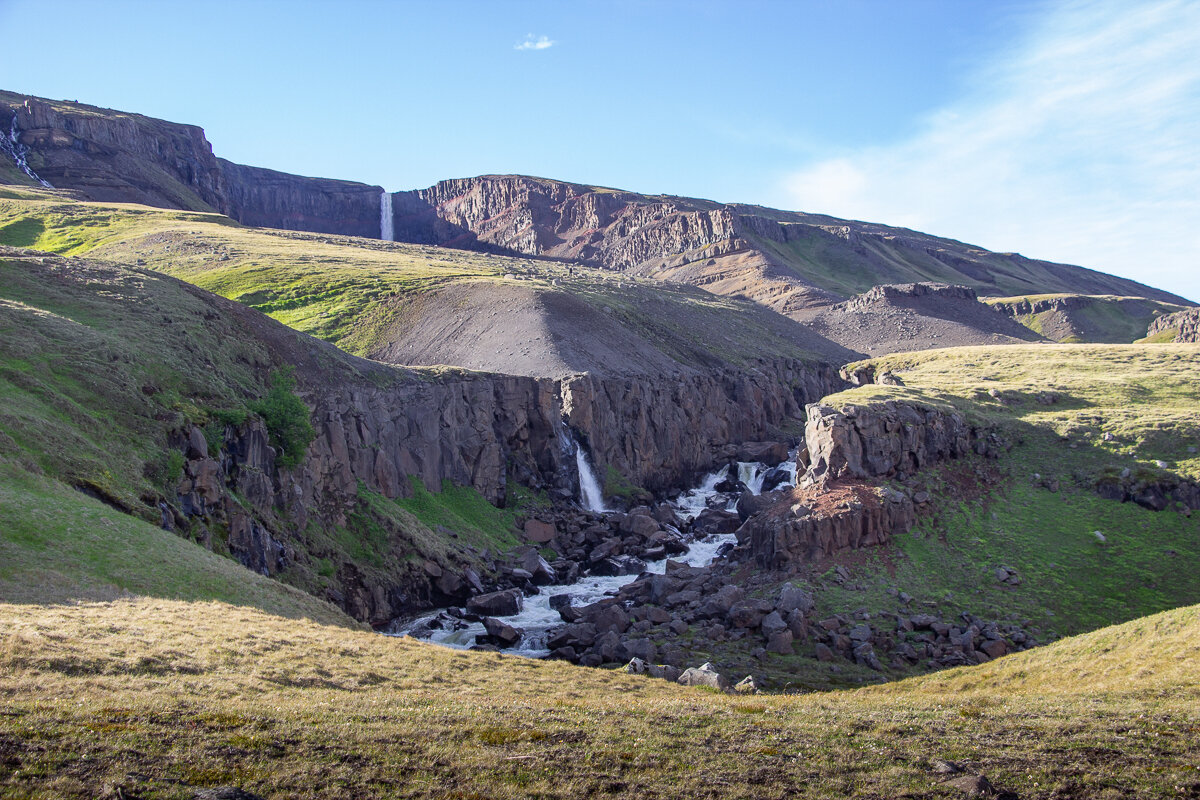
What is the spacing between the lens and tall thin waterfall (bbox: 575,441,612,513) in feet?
219

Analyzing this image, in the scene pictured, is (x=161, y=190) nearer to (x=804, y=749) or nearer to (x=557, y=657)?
(x=557, y=657)

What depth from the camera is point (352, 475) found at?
48188mm

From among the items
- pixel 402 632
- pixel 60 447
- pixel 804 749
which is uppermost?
pixel 60 447

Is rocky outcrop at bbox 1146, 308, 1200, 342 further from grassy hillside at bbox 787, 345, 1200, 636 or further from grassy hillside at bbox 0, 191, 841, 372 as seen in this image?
grassy hillside at bbox 787, 345, 1200, 636

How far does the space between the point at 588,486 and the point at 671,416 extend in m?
16.6

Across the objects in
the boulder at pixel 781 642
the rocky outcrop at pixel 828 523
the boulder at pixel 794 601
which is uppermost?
the rocky outcrop at pixel 828 523

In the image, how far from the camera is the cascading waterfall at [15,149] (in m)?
158

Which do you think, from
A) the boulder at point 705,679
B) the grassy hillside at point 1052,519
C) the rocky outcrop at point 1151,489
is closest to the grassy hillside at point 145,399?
the boulder at point 705,679

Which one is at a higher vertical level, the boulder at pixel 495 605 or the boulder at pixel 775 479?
the boulder at pixel 775 479

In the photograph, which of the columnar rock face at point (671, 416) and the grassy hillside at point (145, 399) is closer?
the grassy hillside at point (145, 399)

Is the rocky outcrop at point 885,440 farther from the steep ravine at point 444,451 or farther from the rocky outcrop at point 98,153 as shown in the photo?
the rocky outcrop at point 98,153

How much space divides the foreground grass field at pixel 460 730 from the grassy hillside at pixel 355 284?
5692 cm

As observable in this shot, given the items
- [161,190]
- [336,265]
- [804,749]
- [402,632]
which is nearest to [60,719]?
[804,749]

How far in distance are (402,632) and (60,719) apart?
90.4 ft
